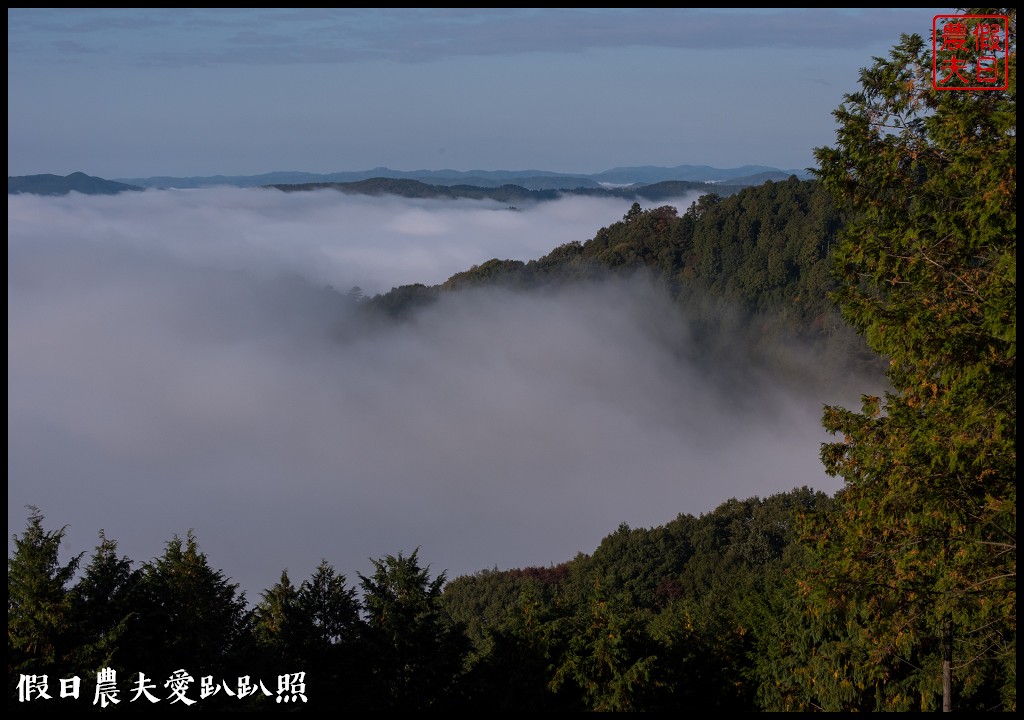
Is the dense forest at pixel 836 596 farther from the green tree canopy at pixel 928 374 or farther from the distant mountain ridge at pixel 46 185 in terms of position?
the distant mountain ridge at pixel 46 185

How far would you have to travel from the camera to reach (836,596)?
1016 centimetres

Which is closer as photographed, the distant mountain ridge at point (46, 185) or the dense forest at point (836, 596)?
the dense forest at point (836, 596)

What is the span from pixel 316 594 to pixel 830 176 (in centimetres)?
1055

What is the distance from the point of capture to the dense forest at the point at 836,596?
948 cm

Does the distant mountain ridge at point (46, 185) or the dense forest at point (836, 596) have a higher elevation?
the distant mountain ridge at point (46, 185)

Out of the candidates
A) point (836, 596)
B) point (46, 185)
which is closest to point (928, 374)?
point (836, 596)

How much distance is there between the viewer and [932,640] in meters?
A: 13.7

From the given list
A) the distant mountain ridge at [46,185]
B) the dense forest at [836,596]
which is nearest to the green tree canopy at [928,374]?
the dense forest at [836,596]

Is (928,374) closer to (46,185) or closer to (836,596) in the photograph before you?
(836,596)

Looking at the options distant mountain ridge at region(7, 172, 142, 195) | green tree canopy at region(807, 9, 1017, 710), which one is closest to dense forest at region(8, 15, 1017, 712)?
green tree canopy at region(807, 9, 1017, 710)

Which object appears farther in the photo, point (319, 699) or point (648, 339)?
point (648, 339)

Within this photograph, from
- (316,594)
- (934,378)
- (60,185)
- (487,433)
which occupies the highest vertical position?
(60,185)

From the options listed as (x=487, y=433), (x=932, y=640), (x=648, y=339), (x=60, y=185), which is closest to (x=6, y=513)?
(x=932, y=640)

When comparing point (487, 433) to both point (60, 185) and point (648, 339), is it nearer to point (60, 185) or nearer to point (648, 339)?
point (648, 339)
